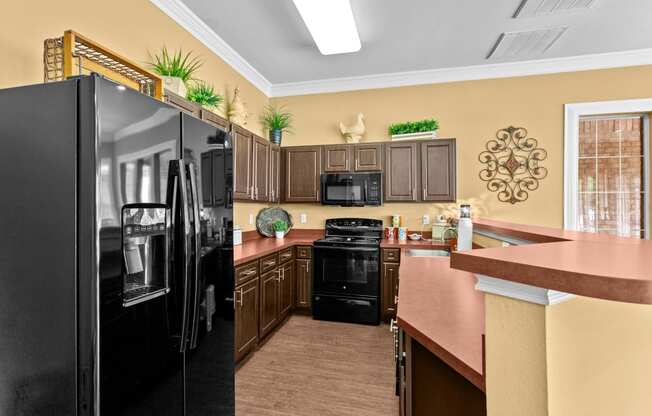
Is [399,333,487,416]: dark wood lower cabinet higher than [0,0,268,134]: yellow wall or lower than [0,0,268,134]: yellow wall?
lower

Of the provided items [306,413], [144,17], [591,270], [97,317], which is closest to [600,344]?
[591,270]

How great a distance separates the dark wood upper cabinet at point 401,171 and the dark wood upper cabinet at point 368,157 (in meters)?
0.08

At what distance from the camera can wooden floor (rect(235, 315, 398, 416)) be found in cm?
211

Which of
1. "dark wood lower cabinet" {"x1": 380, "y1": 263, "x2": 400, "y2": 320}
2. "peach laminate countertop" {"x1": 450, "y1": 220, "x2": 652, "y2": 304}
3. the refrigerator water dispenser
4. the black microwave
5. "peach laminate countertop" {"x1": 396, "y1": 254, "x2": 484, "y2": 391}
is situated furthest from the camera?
the black microwave

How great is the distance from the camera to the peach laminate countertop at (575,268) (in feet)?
1.68

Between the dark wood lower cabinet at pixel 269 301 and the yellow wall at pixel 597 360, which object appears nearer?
the yellow wall at pixel 597 360

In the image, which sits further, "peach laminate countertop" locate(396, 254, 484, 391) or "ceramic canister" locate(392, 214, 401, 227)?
"ceramic canister" locate(392, 214, 401, 227)

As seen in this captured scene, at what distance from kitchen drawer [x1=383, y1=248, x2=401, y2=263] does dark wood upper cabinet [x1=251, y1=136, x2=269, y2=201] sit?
150cm

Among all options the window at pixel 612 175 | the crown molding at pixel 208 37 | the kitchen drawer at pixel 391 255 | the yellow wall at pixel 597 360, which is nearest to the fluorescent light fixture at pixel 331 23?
the crown molding at pixel 208 37

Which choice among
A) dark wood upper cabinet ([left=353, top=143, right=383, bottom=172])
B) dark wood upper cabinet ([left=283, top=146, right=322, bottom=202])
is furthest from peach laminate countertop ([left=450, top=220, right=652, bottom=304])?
dark wood upper cabinet ([left=283, top=146, right=322, bottom=202])

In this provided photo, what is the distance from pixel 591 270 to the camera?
57 centimetres

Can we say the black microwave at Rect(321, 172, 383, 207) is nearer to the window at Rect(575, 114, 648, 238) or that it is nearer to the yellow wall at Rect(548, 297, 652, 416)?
the window at Rect(575, 114, 648, 238)

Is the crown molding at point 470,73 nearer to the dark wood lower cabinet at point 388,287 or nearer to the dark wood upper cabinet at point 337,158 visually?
the dark wood upper cabinet at point 337,158

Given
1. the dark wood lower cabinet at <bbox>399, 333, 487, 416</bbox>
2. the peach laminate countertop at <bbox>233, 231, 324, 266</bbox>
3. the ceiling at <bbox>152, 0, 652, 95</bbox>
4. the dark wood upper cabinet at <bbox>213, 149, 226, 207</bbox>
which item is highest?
the ceiling at <bbox>152, 0, 652, 95</bbox>
